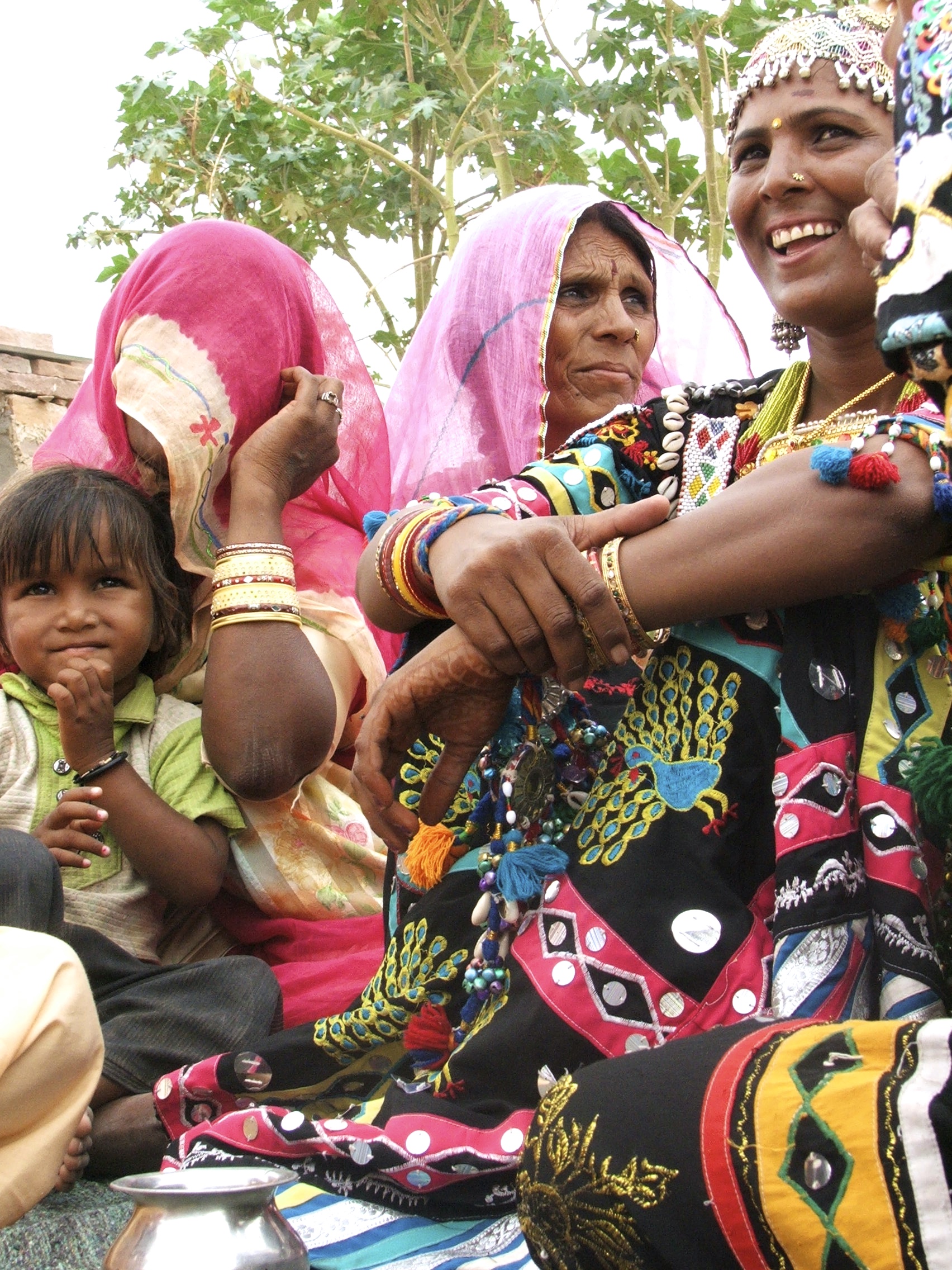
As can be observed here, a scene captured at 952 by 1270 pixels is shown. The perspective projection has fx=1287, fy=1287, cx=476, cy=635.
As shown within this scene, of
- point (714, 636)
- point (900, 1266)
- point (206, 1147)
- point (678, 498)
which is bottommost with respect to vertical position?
point (206, 1147)

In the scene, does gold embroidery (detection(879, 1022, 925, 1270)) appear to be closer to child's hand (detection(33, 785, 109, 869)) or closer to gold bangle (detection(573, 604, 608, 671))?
gold bangle (detection(573, 604, 608, 671))

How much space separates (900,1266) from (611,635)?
780 millimetres

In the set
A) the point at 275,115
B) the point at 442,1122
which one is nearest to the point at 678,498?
the point at 442,1122

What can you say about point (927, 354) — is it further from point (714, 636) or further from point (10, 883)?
point (10, 883)

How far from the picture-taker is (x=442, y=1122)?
1.58 metres

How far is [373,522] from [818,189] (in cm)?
82

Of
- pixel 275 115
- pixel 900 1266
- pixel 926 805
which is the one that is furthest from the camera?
pixel 275 115

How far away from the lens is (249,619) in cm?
259

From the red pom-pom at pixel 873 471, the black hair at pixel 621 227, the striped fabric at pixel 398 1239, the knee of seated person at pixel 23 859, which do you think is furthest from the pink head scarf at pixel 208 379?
the red pom-pom at pixel 873 471

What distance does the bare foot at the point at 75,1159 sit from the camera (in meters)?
2.01

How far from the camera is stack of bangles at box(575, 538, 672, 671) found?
1566 millimetres

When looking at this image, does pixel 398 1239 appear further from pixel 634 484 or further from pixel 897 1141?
pixel 634 484

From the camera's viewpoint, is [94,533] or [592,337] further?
[592,337]

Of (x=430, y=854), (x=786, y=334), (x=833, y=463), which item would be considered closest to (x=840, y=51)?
(x=786, y=334)
